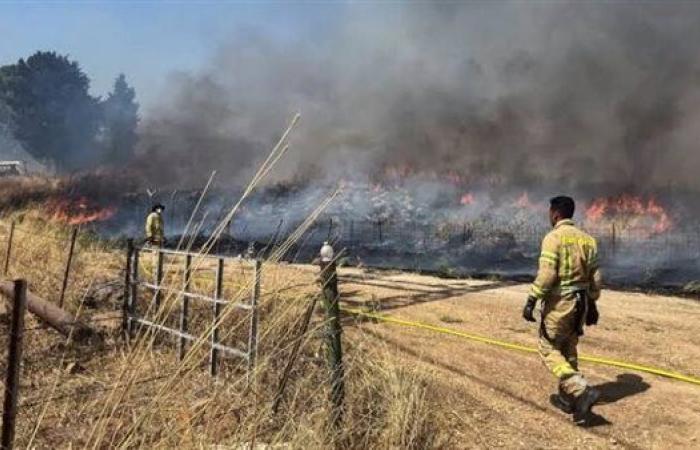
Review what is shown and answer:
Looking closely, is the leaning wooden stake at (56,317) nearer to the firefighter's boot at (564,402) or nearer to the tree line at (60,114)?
Answer: the firefighter's boot at (564,402)

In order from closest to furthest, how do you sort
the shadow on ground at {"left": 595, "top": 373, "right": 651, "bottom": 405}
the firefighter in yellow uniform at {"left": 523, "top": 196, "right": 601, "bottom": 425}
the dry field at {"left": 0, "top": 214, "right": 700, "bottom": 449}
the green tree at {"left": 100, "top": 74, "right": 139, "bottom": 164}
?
the dry field at {"left": 0, "top": 214, "right": 700, "bottom": 449}
the firefighter in yellow uniform at {"left": 523, "top": 196, "right": 601, "bottom": 425}
the shadow on ground at {"left": 595, "top": 373, "right": 651, "bottom": 405}
the green tree at {"left": 100, "top": 74, "right": 139, "bottom": 164}

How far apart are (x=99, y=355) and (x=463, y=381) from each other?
353cm

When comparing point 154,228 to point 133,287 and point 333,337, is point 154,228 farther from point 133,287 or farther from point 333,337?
point 333,337

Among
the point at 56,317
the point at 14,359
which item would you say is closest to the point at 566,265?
the point at 14,359

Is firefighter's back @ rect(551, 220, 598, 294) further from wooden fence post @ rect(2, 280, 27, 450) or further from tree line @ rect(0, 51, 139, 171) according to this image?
tree line @ rect(0, 51, 139, 171)

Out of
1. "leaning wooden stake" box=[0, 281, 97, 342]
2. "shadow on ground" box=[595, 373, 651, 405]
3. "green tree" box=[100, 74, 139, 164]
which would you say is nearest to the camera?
"shadow on ground" box=[595, 373, 651, 405]

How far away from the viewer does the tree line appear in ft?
151

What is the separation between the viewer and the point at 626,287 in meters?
13.2

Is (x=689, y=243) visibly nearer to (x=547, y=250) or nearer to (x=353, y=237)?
(x=353, y=237)

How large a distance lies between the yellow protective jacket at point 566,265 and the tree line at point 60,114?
41.7 metres

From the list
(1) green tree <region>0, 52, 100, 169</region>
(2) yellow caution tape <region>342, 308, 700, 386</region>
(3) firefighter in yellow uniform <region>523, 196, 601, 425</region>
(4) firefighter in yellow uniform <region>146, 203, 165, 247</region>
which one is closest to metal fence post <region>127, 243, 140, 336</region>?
(2) yellow caution tape <region>342, 308, 700, 386</region>

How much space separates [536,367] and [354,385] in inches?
104

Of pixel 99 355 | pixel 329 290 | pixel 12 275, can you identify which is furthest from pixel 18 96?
pixel 329 290

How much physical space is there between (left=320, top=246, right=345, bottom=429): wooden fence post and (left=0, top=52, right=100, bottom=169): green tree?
4443cm
